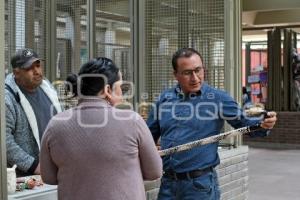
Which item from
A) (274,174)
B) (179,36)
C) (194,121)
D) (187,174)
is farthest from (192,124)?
(274,174)

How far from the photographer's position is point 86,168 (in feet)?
7.34

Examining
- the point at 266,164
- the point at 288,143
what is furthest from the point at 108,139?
the point at 288,143

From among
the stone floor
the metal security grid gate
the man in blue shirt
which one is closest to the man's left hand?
the man in blue shirt

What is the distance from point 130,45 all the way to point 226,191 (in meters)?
1.83

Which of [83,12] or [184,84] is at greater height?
[83,12]

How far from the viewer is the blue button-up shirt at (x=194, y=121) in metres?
3.14

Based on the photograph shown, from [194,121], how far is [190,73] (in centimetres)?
28

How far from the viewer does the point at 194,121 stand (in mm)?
3160

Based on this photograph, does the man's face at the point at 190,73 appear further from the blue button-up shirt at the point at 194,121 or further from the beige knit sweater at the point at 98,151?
the beige knit sweater at the point at 98,151

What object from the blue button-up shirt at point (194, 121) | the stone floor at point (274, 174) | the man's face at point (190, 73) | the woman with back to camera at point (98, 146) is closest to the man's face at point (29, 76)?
the blue button-up shirt at point (194, 121)

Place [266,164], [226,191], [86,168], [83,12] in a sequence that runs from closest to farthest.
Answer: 1. [86,168]
2. [226,191]
3. [83,12]
4. [266,164]

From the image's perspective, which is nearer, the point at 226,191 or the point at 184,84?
the point at 184,84

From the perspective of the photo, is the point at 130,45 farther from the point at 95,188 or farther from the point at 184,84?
the point at 95,188

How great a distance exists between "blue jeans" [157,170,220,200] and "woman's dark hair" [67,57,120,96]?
1.00m
